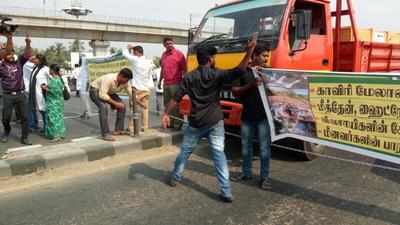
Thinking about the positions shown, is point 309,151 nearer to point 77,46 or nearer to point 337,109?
point 337,109

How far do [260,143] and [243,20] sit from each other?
2329 millimetres

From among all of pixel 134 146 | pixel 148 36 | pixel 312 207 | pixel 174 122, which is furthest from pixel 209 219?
pixel 148 36

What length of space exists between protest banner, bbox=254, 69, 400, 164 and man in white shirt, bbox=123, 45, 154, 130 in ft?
10.6

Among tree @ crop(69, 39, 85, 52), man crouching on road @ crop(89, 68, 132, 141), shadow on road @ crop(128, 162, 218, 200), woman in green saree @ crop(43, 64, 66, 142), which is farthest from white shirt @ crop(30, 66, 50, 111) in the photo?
tree @ crop(69, 39, 85, 52)

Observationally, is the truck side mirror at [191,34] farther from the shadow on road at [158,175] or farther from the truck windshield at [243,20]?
the shadow on road at [158,175]

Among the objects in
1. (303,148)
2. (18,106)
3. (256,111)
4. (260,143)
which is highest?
(256,111)

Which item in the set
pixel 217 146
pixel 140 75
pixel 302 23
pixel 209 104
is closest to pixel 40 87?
pixel 140 75

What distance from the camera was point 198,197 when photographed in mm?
4617

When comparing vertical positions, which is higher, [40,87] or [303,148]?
[40,87]

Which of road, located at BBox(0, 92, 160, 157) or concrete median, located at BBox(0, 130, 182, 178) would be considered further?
road, located at BBox(0, 92, 160, 157)

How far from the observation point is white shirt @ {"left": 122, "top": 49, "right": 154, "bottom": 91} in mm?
7664

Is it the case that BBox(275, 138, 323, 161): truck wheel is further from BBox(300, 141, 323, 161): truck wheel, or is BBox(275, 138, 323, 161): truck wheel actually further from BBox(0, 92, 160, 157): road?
BBox(0, 92, 160, 157): road

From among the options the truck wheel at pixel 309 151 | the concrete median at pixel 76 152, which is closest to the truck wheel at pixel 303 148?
the truck wheel at pixel 309 151

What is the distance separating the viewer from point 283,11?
5.82 m
